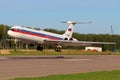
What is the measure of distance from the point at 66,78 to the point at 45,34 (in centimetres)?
5331

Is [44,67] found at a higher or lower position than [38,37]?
lower

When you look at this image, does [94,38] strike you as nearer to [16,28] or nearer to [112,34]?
[112,34]

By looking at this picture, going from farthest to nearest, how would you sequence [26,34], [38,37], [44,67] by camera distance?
[38,37] < [26,34] < [44,67]

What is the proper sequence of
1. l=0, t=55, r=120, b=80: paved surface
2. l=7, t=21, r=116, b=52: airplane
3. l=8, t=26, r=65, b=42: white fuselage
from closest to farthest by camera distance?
l=0, t=55, r=120, b=80: paved surface → l=8, t=26, r=65, b=42: white fuselage → l=7, t=21, r=116, b=52: airplane

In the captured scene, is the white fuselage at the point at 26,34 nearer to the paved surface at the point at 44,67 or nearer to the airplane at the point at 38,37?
the airplane at the point at 38,37

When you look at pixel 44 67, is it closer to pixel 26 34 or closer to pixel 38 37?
pixel 26 34

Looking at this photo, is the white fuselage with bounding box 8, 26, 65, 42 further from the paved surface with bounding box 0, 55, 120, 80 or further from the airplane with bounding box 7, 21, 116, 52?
the paved surface with bounding box 0, 55, 120, 80

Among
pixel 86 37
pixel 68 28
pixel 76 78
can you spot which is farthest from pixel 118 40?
pixel 76 78

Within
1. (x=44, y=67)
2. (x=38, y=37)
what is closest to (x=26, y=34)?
(x=38, y=37)

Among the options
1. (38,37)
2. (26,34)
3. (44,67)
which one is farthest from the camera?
(38,37)

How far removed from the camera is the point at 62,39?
7656 centimetres

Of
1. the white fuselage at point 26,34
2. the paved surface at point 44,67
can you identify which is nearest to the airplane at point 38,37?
the white fuselage at point 26,34

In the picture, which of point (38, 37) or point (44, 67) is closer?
point (44, 67)

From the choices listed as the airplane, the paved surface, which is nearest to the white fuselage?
the airplane
